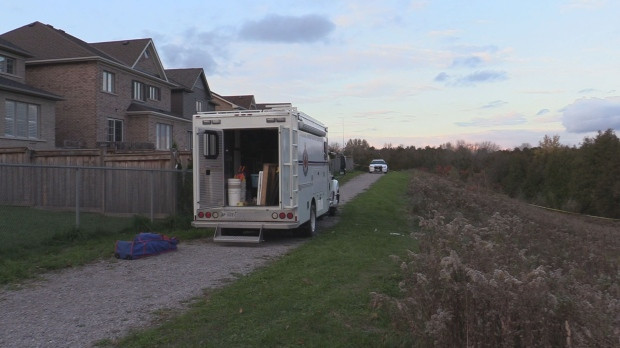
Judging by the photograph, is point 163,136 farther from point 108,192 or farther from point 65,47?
point 108,192

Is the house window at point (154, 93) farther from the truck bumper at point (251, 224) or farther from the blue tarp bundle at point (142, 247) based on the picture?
the blue tarp bundle at point (142, 247)

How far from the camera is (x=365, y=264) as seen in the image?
9680 millimetres

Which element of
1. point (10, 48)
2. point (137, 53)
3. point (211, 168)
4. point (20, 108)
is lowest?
point (211, 168)

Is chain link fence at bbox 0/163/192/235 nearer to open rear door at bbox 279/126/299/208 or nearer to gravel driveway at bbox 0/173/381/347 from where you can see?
gravel driveway at bbox 0/173/381/347

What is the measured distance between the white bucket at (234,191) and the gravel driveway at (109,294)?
68.6 inches

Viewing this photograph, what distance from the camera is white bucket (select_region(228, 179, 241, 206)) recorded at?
1304 centimetres

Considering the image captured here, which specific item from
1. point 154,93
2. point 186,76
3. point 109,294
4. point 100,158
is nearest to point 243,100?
point 186,76

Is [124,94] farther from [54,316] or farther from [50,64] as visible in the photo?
[54,316]

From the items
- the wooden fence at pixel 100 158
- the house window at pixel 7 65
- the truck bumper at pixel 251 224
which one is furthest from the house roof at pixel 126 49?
the truck bumper at pixel 251 224

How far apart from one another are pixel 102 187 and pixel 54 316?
9.09 m

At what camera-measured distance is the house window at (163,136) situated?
116ft

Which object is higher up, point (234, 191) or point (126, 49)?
point (126, 49)

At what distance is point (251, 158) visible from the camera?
48.0 ft

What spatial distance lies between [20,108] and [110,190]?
548 inches
